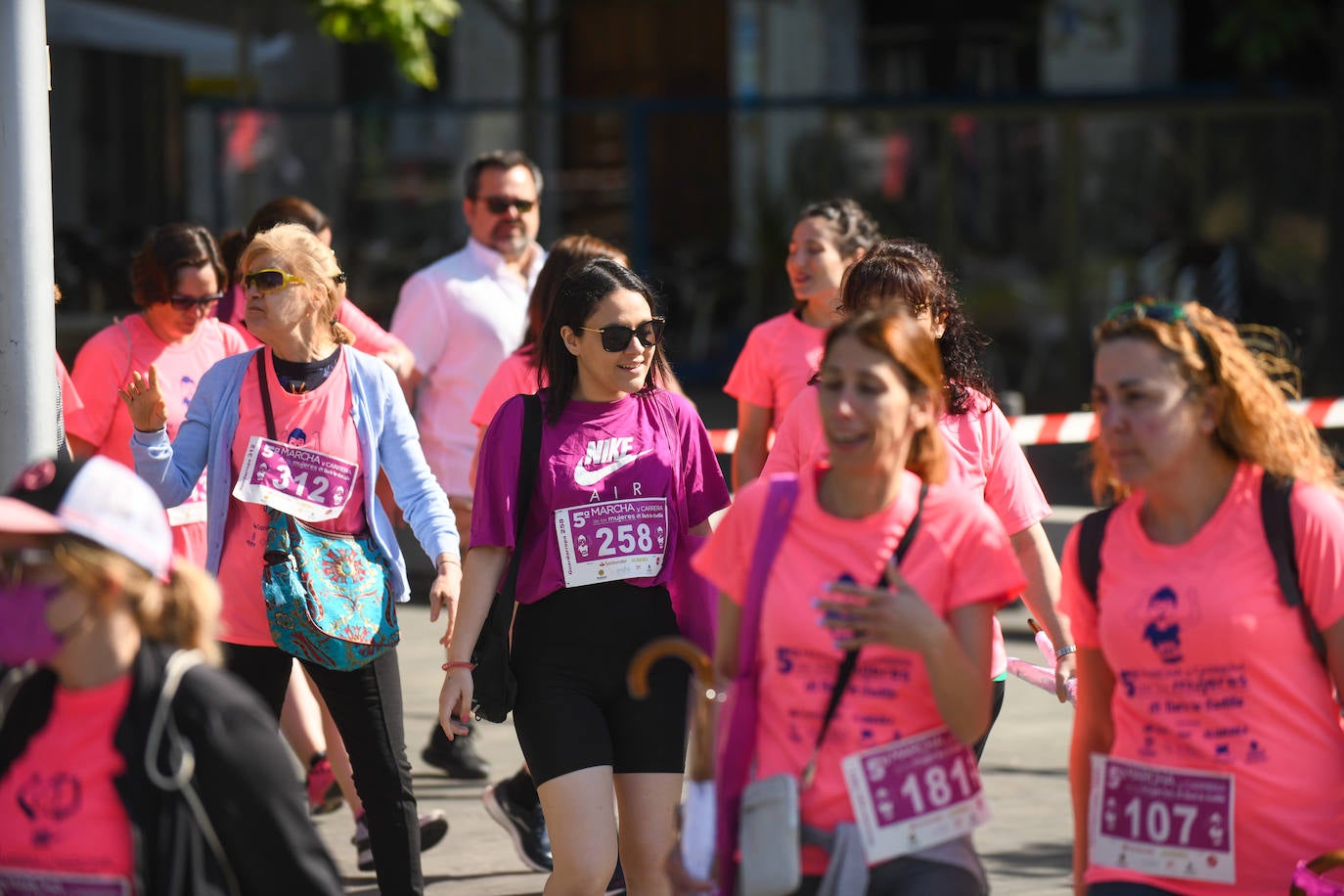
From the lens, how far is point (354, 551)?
488 cm

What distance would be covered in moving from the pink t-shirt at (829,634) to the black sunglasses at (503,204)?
4246 millimetres

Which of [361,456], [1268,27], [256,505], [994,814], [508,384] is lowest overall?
[994,814]

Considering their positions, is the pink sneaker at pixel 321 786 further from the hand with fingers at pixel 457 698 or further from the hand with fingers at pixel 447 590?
the hand with fingers at pixel 457 698

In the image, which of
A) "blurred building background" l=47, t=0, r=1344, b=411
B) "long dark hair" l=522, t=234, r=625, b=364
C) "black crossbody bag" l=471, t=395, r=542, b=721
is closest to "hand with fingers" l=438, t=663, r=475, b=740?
"black crossbody bag" l=471, t=395, r=542, b=721

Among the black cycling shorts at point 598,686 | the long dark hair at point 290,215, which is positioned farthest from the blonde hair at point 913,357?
the long dark hair at point 290,215

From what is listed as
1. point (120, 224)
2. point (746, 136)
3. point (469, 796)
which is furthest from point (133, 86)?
point (469, 796)

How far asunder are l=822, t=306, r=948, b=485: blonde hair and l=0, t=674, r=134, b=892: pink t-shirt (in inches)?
53.2

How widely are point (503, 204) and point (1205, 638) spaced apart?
4641 millimetres

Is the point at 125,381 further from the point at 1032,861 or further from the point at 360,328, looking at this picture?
the point at 1032,861

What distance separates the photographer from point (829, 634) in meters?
3.35

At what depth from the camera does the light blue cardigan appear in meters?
4.82

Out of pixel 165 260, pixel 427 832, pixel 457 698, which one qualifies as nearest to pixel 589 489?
pixel 457 698

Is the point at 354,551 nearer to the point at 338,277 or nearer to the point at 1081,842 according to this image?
the point at 338,277

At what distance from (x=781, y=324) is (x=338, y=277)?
187 centimetres
